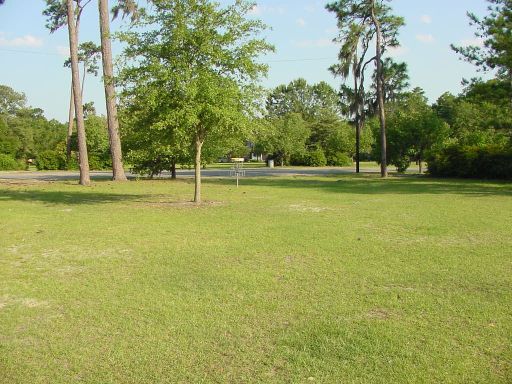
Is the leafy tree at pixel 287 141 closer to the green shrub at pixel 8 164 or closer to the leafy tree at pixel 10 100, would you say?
the green shrub at pixel 8 164

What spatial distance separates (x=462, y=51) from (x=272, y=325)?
18124 mm

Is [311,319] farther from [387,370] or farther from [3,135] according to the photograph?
[3,135]

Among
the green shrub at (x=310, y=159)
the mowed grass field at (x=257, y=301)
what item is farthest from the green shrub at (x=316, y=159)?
the mowed grass field at (x=257, y=301)

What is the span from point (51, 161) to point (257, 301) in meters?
41.0

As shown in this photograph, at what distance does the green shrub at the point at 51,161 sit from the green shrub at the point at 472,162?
3053cm

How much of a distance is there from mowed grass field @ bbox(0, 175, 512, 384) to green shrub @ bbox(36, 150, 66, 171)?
3416 cm

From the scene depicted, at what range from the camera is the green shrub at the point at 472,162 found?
24.6 m

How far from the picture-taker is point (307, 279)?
5785 mm

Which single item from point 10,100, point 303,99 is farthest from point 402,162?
point 10,100

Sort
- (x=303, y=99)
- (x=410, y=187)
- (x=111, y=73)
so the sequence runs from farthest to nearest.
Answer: (x=303, y=99) < (x=111, y=73) < (x=410, y=187)

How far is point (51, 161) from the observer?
137ft

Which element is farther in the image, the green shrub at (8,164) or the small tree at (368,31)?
the green shrub at (8,164)

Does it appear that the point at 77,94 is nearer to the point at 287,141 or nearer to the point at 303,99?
the point at 287,141

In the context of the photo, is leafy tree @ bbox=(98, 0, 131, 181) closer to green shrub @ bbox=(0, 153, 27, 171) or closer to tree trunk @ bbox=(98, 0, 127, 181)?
tree trunk @ bbox=(98, 0, 127, 181)
